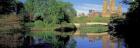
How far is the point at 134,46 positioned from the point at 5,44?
325 inches

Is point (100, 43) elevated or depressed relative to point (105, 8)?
depressed

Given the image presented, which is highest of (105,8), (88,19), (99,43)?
(105,8)

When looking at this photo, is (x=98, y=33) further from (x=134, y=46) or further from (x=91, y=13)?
(x=134, y=46)

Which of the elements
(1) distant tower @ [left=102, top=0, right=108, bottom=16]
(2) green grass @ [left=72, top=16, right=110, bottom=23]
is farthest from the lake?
(2) green grass @ [left=72, top=16, right=110, bottom=23]

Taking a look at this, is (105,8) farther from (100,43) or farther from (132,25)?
(132,25)

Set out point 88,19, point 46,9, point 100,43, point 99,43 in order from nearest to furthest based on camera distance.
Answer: point 100,43, point 99,43, point 46,9, point 88,19

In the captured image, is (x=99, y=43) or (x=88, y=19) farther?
(x=88, y=19)

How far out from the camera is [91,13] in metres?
115

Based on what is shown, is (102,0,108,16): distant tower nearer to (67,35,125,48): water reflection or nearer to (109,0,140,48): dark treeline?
(67,35,125,48): water reflection

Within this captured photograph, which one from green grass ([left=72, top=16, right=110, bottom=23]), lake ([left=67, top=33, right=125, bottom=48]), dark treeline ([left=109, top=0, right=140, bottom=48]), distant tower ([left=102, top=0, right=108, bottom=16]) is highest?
dark treeline ([left=109, top=0, right=140, bottom=48])

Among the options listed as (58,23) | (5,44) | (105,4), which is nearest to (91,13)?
Result: (105,4)

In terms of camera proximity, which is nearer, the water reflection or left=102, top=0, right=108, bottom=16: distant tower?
the water reflection


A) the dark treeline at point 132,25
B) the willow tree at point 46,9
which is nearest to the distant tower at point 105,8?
the willow tree at point 46,9

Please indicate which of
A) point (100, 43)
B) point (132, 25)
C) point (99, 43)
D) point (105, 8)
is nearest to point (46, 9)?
point (105, 8)
